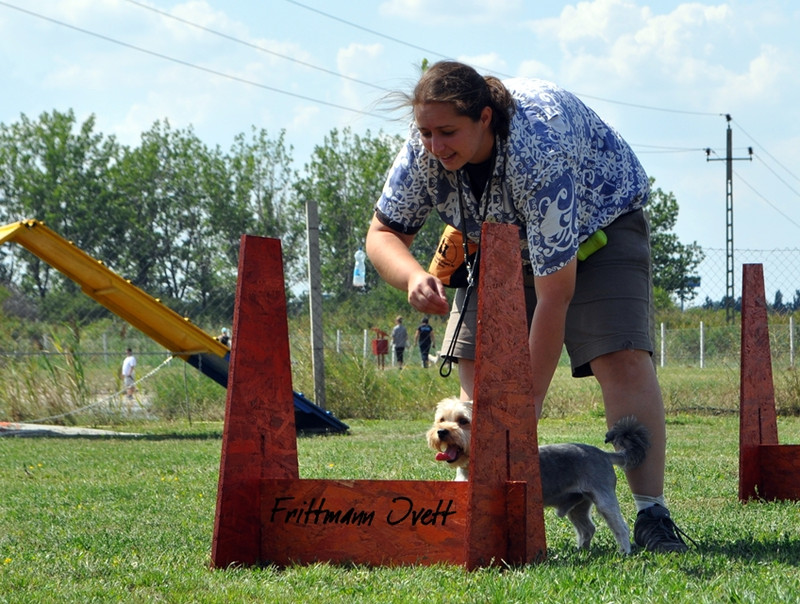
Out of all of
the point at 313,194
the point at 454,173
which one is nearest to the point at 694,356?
the point at 454,173

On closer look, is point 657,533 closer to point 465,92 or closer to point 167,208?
point 465,92

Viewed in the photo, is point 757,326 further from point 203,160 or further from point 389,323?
point 203,160

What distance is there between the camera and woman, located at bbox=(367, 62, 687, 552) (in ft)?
10.9

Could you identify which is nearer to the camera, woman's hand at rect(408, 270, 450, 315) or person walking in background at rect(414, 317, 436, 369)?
woman's hand at rect(408, 270, 450, 315)

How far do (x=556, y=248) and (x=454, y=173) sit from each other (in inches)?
19.8

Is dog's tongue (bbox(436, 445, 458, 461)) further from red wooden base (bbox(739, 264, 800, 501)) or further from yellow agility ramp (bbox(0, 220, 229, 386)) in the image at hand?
yellow agility ramp (bbox(0, 220, 229, 386))

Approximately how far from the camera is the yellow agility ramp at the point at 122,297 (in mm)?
11031

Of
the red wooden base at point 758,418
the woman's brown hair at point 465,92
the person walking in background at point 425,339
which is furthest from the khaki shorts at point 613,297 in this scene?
the person walking in background at point 425,339

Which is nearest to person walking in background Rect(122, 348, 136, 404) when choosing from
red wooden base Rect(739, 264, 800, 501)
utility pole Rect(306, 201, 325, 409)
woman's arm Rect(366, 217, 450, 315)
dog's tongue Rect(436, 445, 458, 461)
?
utility pole Rect(306, 201, 325, 409)

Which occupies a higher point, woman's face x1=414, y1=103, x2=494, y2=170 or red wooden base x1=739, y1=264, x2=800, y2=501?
woman's face x1=414, y1=103, x2=494, y2=170

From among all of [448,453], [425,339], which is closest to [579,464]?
[448,453]

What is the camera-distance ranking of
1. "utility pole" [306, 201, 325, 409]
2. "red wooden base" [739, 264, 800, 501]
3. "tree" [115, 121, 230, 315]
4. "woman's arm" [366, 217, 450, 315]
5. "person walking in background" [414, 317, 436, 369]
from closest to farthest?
"woman's arm" [366, 217, 450, 315] → "red wooden base" [739, 264, 800, 501] → "utility pole" [306, 201, 325, 409] → "person walking in background" [414, 317, 436, 369] → "tree" [115, 121, 230, 315]

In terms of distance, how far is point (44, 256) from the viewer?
36.2 feet

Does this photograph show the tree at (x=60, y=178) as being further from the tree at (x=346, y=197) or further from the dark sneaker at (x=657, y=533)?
the dark sneaker at (x=657, y=533)
